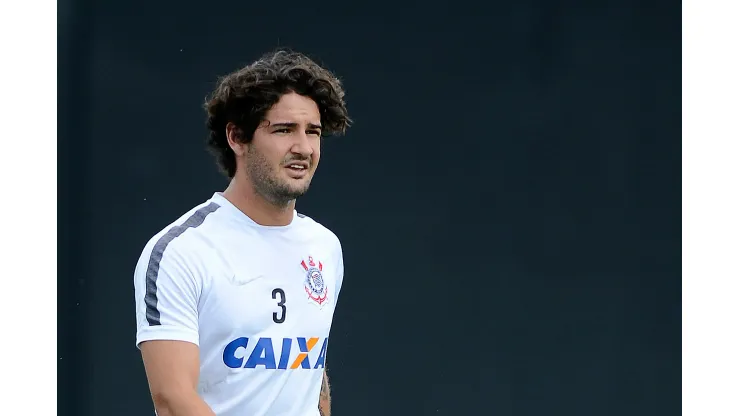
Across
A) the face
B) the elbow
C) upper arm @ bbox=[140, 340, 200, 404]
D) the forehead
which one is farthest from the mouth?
the elbow

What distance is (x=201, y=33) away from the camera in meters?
4.08

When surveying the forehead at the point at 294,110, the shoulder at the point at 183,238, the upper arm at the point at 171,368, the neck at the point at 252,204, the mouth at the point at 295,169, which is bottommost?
the upper arm at the point at 171,368

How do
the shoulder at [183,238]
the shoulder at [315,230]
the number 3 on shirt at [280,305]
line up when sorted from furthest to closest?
the shoulder at [315,230] → the number 3 on shirt at [280,305] → the shoulder at [183,238]

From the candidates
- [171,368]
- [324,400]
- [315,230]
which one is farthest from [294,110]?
[324,400]

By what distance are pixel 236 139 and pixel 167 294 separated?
48cm

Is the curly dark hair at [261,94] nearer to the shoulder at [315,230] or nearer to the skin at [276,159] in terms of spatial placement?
the skin at [276,159]

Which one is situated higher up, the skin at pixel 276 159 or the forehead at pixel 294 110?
the forehead at pixel 294 110

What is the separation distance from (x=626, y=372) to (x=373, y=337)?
3.52 ft

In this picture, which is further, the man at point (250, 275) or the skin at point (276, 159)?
the skin at point (276, 159)

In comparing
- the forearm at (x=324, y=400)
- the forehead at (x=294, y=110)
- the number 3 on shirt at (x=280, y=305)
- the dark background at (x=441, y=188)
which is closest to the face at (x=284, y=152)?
the forehead at (x=294, y=110)

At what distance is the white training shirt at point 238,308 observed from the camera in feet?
7.39

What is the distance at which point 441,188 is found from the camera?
4184mm

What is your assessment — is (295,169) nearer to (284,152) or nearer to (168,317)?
(284,152)

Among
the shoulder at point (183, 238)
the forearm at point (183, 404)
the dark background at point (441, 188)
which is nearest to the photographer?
the forearm at point (183, 404)
